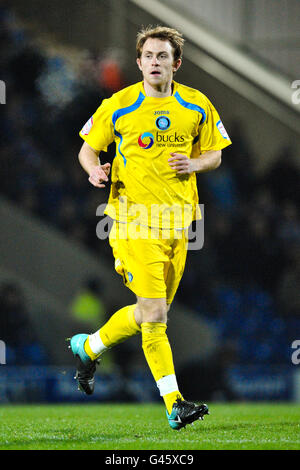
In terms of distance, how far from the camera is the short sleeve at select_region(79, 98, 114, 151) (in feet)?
16.4

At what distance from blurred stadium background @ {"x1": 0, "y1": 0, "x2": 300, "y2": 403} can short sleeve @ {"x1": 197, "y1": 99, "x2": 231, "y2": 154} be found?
5.01 m

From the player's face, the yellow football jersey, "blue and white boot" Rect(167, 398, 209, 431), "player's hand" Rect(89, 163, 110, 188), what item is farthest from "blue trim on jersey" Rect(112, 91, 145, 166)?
"blue and white boot" Rect(167, 398, 209, 431)

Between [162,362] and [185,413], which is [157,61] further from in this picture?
[185,413]

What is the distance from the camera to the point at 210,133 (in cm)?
510

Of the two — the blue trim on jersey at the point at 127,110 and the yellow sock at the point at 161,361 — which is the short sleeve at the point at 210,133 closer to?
the blue trim on jersey at the point at 127,110

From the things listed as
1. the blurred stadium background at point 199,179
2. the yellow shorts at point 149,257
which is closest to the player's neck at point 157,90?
the yellow shorts at point 149,257

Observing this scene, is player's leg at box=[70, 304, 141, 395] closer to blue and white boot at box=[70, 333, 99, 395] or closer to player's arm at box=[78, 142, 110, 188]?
blue and white boot at box=[70, 333, 99, 395]

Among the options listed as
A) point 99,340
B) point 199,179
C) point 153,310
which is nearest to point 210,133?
point 153,310

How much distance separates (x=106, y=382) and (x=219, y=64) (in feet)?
14.7

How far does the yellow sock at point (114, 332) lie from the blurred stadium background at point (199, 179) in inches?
174

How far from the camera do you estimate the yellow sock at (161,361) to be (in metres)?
4.59

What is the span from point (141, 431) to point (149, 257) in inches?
42.2
